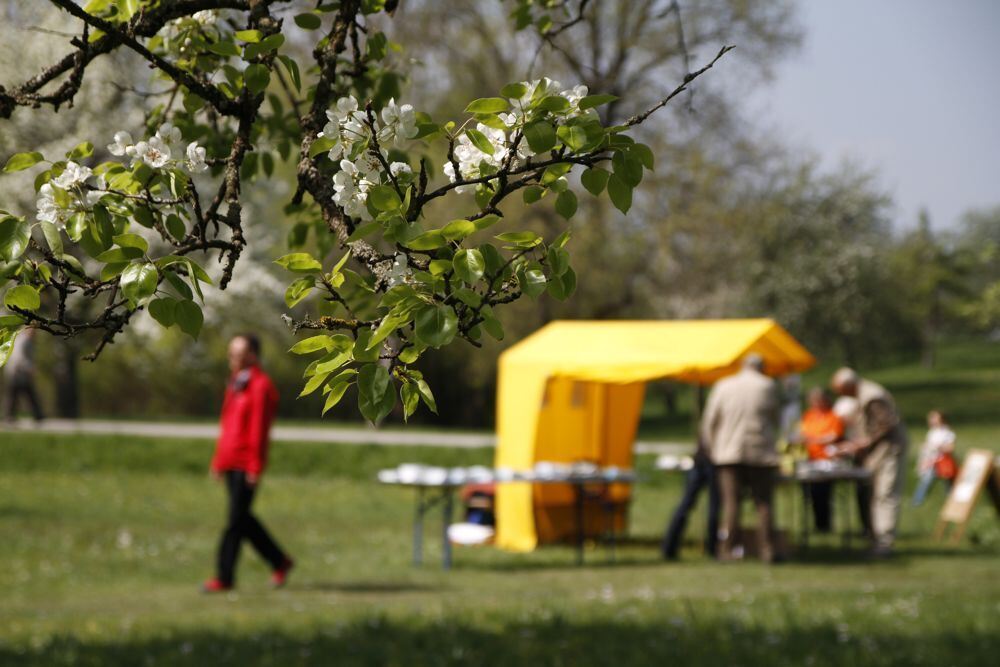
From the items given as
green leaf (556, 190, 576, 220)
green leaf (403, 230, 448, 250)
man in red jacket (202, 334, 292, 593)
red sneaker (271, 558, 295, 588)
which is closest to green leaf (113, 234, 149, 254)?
green leaf (403, 230, 448, 250)

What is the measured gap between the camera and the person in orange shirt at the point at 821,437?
16.5 meters

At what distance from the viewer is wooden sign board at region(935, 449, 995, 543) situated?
1549 cm

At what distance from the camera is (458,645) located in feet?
24.2

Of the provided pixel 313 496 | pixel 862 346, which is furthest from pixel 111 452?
pixel 862 346

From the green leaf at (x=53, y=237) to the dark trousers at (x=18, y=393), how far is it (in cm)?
2351

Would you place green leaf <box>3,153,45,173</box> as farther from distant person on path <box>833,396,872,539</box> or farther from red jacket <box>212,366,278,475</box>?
distant person on path <box>833,396,872,539</box>

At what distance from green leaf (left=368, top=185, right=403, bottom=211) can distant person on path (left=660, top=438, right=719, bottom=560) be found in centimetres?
1176

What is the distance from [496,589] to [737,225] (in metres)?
23.4

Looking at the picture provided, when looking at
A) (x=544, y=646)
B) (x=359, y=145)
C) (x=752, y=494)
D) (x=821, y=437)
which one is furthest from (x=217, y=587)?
(x=821, y=437)

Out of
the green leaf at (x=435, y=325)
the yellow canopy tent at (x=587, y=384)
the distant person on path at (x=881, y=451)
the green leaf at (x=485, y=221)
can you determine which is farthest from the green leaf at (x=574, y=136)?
the distant person on path at (x=881, y=451)

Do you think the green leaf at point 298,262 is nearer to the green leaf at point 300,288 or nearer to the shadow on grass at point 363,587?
the green leaf at point 300,288

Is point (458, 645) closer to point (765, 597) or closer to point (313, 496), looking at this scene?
point (765, 597)

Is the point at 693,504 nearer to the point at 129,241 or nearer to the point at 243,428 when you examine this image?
the point at 243,428

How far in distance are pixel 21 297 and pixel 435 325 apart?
879 mm
